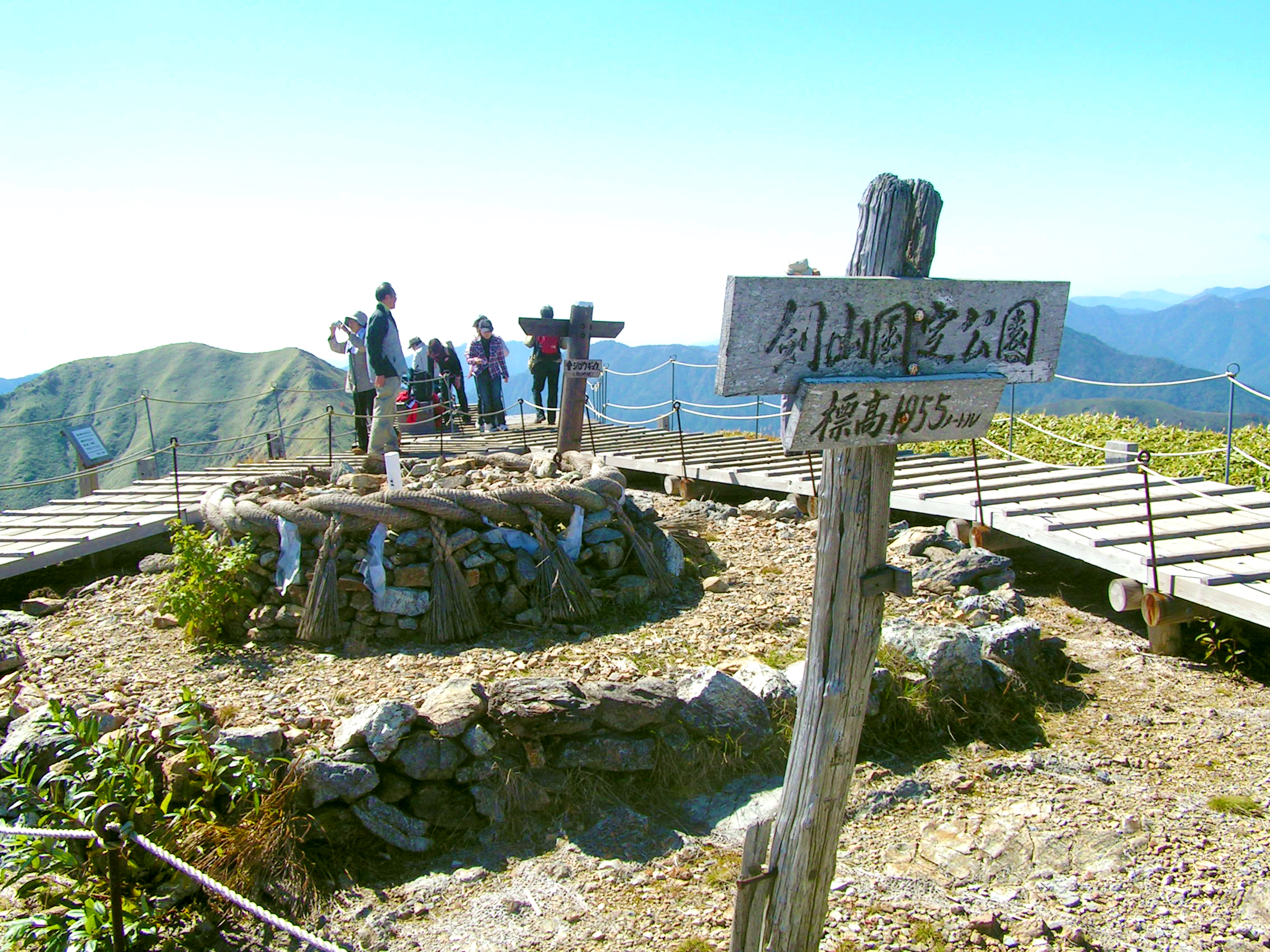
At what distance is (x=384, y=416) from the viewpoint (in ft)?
28.0

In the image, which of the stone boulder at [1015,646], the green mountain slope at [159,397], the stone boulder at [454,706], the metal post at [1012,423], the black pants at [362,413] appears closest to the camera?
the stone boulder at [454,706]

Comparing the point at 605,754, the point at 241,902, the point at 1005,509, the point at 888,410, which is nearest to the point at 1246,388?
the point at 1005,509

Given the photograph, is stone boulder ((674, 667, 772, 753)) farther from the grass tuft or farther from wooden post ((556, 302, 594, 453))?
wooden post ((556, 302, 594, 453))

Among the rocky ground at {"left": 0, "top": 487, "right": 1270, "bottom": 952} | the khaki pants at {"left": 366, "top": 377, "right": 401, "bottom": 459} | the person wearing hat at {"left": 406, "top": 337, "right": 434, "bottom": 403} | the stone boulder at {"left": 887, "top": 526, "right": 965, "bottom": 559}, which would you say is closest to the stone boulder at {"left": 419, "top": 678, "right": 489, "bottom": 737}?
the rocky ground at {"left": 0, "top": 487, "right": 1270, "bottom": 952}

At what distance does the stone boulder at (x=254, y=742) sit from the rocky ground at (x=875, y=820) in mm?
234

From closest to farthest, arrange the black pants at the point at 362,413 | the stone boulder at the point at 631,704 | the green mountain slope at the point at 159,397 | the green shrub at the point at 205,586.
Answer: the stone boulder at the point at 631,704, the green shrub at the point at 205,586, the black pants at the point at 362,413, the green mountain slope at the point at 159,397

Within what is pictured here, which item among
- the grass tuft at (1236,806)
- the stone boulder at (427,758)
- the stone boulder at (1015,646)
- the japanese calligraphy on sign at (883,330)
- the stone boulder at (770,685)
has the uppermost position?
the japanese calligraphy on sign at (883,330)

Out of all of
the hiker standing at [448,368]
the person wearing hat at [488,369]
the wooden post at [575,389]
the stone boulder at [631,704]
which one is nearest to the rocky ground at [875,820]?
the stone boulder at [631,704]

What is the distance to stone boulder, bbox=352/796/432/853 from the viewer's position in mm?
3771

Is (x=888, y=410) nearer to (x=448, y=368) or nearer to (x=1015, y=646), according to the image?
(x=1015, y=646)

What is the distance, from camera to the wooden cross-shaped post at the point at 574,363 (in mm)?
9797

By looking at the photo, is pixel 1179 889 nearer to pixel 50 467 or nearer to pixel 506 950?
pixel 506 950

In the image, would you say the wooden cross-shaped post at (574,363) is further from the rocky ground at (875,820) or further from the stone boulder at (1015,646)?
the stone boulder at (1015,646)

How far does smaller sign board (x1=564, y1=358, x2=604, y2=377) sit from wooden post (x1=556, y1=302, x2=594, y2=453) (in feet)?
0.14
